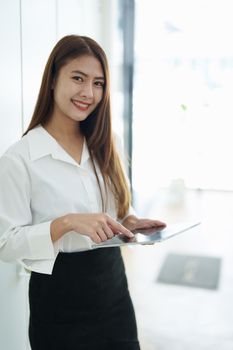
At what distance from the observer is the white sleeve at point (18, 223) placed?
96 cm

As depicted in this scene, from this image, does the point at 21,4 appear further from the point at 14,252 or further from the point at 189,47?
the point at 189,47

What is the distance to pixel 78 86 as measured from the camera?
3.53ft

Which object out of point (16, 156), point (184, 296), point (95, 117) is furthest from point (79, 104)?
point (184, 296)

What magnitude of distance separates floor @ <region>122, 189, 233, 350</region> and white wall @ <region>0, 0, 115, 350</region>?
87 cm

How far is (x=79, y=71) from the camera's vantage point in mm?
1073

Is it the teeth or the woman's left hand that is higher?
the teeth

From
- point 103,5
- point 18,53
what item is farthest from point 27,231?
point 103,5

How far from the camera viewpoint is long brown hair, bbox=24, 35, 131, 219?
3.54 feet

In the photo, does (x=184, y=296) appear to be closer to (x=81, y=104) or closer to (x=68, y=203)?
(x=68, y=203)

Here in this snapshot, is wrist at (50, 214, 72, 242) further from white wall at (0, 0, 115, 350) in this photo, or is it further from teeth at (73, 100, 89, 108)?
white wall at (0, 0, 115, 350)

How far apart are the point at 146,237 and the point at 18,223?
1.10 ft

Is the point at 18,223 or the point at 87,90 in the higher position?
the point at 87,90

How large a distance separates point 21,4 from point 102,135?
0.63 meters

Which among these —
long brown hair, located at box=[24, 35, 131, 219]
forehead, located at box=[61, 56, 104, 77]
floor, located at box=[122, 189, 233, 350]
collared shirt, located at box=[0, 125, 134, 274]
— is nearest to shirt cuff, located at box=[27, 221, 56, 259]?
collared shirt, located at box=[0, 125, 134, 274]
